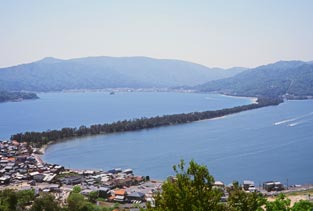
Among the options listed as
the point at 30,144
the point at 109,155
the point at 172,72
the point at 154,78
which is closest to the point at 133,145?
the point at 109,155

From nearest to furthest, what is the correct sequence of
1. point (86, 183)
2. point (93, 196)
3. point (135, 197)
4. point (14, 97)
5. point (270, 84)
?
point (93, 196) → point (135, 197) → point (86, 183) → point (14, 97) → point (270, 84)

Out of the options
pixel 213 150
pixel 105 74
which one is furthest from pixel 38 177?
pixel 105 74

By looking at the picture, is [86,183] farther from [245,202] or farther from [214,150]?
[245,202]

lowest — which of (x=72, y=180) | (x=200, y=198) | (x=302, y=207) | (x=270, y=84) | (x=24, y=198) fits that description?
(x=72, y=180)

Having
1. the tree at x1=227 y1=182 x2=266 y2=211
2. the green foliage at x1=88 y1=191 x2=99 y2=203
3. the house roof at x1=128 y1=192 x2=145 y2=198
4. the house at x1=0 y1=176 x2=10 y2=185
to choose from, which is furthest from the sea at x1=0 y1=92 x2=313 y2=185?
the tree at x1=227 y1=182 x2=266 y2=211

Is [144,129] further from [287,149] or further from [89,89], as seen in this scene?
[89,89]

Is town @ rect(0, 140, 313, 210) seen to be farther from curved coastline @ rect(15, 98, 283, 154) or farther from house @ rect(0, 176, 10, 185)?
curved coastline @ rect(15, 98, 283, 154)
